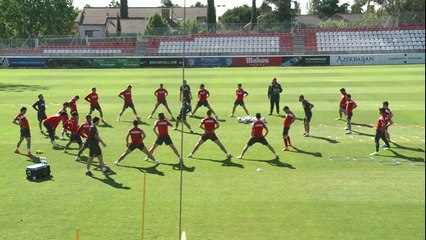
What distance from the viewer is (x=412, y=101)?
27.5m

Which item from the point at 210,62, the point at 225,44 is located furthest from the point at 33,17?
the point at 210,62

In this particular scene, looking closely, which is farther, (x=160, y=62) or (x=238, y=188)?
(x=160, y=62)

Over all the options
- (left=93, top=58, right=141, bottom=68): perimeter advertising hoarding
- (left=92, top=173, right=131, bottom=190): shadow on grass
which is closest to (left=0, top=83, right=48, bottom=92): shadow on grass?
(left=93, top=58, right=141, bottom=68): perimeter advertising hoarding

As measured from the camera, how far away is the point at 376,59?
167 feet

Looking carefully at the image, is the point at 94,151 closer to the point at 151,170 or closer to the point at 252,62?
the point at 151,170

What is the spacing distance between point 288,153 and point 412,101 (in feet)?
42.5

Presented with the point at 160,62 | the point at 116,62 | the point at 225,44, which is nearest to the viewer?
the point at 160,62

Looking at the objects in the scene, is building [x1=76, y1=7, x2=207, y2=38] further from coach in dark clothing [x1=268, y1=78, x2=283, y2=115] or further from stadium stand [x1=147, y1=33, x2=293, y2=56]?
coach in dark clothing [x1=268, y1=78, x2=283, y2=115]

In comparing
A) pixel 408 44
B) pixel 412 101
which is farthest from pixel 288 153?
pixel 408 44

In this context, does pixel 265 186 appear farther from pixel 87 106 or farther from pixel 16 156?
pixel 87 106

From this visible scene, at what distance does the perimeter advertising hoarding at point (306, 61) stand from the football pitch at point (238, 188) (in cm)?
2558

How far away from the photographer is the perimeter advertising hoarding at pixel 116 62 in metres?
Answer: 53.3

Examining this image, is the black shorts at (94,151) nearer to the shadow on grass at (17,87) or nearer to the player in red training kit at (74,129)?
the player in red training kit at (74,129)

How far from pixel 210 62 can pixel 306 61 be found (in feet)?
30.9
